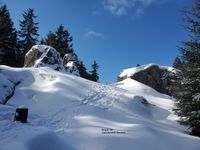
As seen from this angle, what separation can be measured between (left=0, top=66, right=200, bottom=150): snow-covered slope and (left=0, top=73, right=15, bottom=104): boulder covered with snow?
0.33 m

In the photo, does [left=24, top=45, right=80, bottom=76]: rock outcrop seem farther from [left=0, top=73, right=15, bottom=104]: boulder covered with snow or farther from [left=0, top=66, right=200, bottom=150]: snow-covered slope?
[left=0, top=73, right=15, bottom=104]: boulder covered with snow

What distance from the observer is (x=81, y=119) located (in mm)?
13000

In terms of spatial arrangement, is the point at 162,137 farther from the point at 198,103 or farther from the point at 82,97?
the point at 82,97

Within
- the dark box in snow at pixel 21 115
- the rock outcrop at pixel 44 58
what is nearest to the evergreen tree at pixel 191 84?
the dark box in snow at pixel 21 115

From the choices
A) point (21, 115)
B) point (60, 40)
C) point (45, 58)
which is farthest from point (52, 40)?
point (21, 115)

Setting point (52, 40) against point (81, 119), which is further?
point (52, 40)

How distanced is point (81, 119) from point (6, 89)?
20.2 ft

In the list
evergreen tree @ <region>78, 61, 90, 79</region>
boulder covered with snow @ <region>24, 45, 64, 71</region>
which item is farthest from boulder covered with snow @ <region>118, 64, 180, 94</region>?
evergreen tree @ <region>78, 61, 90, 79</region>

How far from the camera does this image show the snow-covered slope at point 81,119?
25.7 ft

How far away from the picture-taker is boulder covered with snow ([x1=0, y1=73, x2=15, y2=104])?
16.0m

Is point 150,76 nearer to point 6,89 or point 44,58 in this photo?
point 44,58

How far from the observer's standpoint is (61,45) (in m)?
45.9

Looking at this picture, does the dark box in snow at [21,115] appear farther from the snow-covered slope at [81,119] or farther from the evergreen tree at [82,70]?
the evergreen tree at [82,70]

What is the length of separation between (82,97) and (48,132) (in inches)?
362
